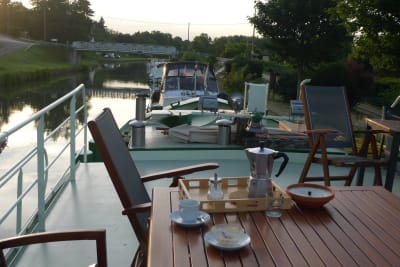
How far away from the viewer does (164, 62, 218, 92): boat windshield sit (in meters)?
12.0

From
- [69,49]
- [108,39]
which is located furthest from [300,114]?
[108,39]

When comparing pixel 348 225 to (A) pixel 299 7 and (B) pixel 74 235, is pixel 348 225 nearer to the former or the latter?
(B) pixel 74 235

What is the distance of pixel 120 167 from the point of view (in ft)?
7.20

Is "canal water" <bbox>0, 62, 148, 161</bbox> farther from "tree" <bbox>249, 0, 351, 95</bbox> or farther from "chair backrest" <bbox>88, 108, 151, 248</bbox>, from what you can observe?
"chair backrest" <bbox>88, 108, 151, 248</bbox>

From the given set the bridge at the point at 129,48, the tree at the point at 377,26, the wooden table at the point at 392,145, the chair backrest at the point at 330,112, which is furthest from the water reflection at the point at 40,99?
the bridge at the point at 129,48

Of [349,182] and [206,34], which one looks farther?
[206,34]

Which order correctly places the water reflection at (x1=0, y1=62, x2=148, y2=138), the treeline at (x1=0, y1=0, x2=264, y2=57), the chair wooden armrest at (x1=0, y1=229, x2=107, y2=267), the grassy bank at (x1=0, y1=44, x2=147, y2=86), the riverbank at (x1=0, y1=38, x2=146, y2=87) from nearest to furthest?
1. the chair wooden armrest at (x1=0, y1=229, x2=107, y2=267)
2. the water reflection at (x1=0, y1=62, x2=148, y2=138)
3. the grassy bank at (x1=0, y1=44, x2=147, y2=86)
4. the riverbank at (x1=0, y1=38, x2=146, y2=87)
5. the treeline at (x1=0, y1=0, x2=264, y2=57)

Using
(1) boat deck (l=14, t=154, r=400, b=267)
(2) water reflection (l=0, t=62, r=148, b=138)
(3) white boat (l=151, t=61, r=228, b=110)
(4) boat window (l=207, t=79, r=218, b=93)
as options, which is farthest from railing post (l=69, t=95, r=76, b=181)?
(2) water reflection (l=0, t=62, r=148, b=138)

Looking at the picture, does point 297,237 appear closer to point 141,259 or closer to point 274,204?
point 274,204

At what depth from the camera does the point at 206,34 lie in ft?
214

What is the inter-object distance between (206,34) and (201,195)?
65.0 metres

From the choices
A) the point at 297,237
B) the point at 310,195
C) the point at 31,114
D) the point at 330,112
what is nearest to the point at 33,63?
the point at 31,114

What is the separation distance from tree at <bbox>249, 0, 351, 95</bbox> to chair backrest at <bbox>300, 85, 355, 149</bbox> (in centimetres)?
1192

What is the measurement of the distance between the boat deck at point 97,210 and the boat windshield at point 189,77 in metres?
6.96
